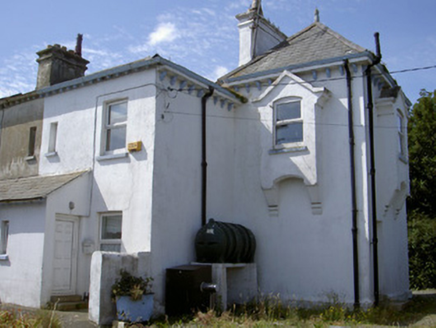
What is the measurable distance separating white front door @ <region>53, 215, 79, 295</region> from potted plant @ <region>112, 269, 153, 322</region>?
2.81 m

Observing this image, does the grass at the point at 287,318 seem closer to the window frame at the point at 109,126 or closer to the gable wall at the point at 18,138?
the window frame at the point at 109,126

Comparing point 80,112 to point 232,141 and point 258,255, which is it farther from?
point 258,255

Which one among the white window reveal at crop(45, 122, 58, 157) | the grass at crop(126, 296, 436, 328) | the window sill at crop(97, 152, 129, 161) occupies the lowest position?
the grass at crop(126, 296, 436, 328)

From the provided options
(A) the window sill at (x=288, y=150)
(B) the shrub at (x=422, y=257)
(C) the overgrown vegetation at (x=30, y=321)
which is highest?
(A) the window sill at (x=288, y=150)

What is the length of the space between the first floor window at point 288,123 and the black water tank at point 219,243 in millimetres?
3078

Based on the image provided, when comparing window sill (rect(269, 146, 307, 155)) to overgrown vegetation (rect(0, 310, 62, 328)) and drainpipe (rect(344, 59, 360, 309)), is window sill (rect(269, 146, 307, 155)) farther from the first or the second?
overgrown vegetation (rect(0, 310, 62, 328))

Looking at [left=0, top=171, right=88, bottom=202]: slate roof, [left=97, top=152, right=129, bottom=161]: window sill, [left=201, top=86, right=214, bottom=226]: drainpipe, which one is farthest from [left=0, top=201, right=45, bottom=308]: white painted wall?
[left=201, top=86, right=214, bottom=226]: drainpipe

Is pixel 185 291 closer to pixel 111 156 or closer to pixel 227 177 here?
pixel 111 156

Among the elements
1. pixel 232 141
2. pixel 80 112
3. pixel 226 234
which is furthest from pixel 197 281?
pixel 80 112

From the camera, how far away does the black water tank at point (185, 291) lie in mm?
11945

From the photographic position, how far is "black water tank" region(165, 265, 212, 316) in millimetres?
11945

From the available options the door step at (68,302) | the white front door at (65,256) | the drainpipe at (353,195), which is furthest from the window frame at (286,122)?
the door step at (68,302)

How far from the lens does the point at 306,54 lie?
609 inches

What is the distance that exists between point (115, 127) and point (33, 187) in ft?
9.58
